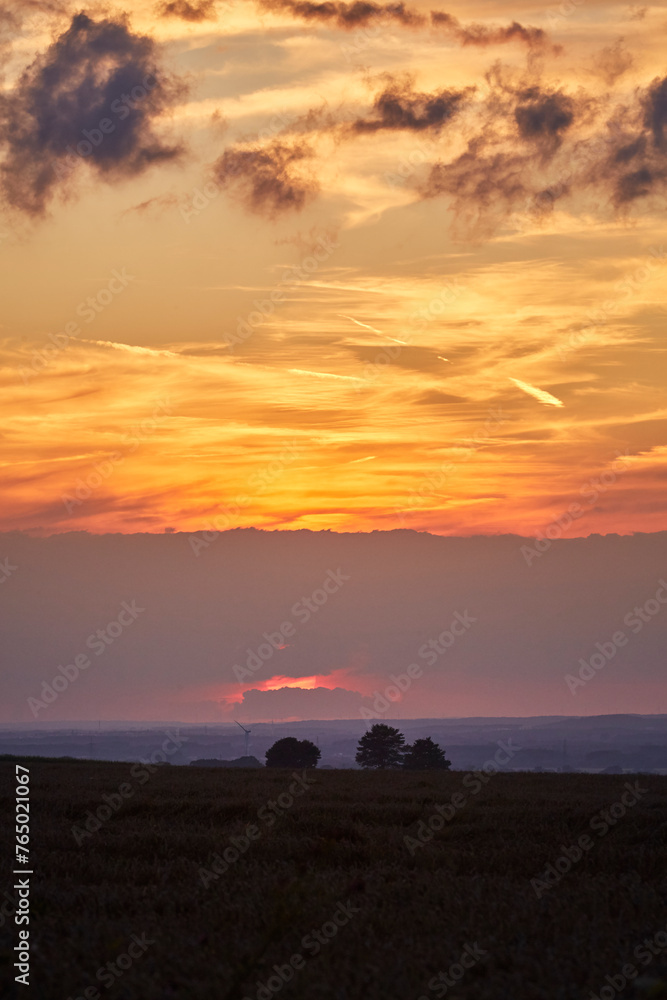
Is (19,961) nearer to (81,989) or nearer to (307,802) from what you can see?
(81,989)

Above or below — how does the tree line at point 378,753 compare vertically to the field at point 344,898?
below

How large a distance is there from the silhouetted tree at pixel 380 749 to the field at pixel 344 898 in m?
68.2

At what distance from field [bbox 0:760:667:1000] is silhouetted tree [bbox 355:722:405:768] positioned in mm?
68172

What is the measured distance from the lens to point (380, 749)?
88.6 metres

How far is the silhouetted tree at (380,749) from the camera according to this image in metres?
88.2

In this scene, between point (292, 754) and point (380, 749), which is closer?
point (292, 754)

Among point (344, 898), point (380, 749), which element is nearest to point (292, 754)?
point (380, 749)

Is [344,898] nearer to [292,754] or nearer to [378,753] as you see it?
[292,754]

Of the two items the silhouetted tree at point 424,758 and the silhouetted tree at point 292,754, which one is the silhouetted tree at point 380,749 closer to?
the silhouetted tree at point 424,758

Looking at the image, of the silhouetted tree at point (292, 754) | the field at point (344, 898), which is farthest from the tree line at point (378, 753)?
the field at point (344, 898)

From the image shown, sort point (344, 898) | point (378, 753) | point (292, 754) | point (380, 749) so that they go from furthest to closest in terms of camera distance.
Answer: point (380, 749) < point (378, 753) < point (292, 754) < point (344, 898)

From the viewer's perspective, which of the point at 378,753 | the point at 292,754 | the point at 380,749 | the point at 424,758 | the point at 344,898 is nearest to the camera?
the point at 344,898

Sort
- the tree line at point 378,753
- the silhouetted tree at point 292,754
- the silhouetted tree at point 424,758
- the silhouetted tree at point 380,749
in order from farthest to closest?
the silhouetted tree at point 380,749 → the silhouetted tree at point 424,758 → the tree line at point 378,753 → the silhouetted tree at point 292,754

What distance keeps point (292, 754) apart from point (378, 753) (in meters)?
12.2
